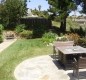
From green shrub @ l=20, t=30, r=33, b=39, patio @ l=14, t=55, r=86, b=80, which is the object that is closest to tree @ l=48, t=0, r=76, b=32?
green shrub @ l=20, t=30, r=33, b=39

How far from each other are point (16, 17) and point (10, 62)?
A: 63.2 ft

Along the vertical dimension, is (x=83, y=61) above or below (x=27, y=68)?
above

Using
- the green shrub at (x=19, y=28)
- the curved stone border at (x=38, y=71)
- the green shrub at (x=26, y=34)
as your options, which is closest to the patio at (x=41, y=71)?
the curved stone border at (x=38, y=71)

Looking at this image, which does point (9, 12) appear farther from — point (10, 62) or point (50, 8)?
point (10, 62)

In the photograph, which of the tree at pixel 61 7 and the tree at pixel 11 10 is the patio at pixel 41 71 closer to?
the tree at pixel 61 7

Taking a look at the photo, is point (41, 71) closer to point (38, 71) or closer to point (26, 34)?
point (38, 71)

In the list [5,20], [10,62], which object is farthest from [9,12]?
[10,62]

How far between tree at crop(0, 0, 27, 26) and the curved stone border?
1825 cm

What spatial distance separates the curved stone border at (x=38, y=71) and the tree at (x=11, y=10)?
18255 millimetres

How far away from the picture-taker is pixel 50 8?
1178 inches

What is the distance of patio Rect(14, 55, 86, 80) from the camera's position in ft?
39.0

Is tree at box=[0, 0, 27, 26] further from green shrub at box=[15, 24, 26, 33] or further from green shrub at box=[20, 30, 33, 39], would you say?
green shrub at box=[20, 30, 33, 39]

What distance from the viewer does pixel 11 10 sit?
33.3 metres

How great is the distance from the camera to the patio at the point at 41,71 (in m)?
11.9
